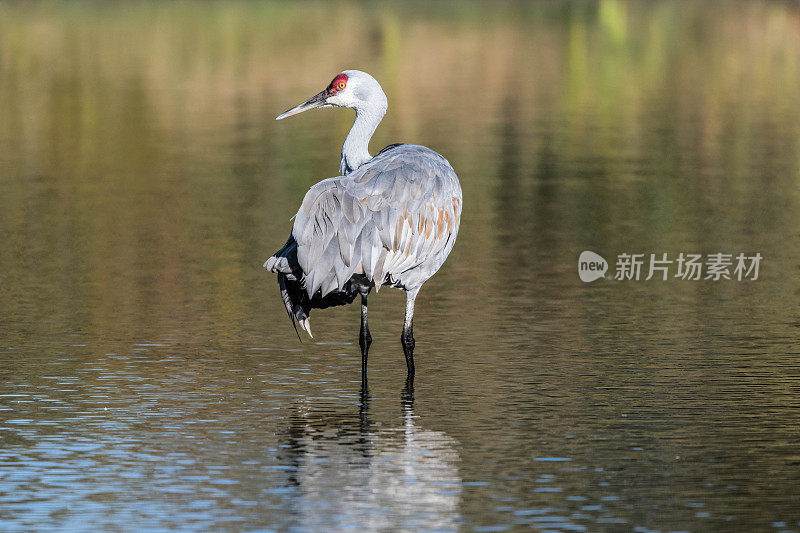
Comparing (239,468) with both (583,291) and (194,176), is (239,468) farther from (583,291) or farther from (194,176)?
(194,176)

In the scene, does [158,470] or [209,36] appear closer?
[158,470]

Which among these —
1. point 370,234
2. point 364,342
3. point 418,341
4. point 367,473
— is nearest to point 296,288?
point 364,342

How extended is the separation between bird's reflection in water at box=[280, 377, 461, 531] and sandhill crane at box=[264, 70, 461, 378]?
106cm

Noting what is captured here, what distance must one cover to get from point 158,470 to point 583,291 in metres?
6.78

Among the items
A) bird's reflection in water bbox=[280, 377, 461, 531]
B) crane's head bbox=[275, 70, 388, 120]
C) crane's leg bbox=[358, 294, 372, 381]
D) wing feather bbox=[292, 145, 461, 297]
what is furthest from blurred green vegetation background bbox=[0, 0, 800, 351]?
bird's reflection in water bbox=[280, 377, 461, 531]

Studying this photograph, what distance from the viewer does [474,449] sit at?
381 inches

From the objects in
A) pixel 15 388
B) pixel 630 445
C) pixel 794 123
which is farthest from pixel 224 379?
pixel 794 123

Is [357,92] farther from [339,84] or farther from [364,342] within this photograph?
[364,342]

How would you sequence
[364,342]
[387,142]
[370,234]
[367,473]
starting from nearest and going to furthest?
1. [367,473]
2. [370,234]
3. [364,342]
4. [387,142]

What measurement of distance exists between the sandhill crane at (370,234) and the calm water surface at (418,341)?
2.04ft

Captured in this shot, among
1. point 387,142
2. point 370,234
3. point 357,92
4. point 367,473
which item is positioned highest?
point 357,92

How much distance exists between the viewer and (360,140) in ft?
41.8

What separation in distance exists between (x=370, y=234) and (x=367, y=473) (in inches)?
105

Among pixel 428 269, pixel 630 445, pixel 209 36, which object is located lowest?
pixel 630 445
